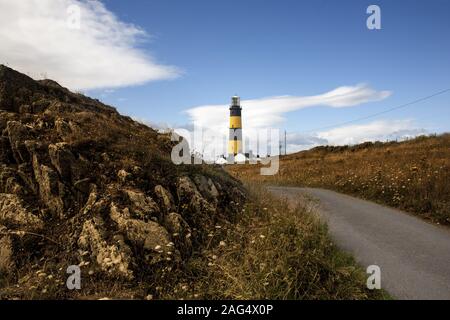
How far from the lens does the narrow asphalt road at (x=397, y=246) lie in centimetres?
727

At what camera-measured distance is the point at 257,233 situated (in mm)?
7832

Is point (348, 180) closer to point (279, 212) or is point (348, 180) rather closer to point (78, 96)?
point (279, 212)

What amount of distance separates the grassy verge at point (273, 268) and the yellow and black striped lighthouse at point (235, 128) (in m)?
56.9

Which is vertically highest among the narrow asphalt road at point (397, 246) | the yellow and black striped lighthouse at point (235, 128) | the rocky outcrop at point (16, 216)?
the yellow and black striped lighthouse at point (235, 128)

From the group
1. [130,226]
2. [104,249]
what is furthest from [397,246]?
[104,249]

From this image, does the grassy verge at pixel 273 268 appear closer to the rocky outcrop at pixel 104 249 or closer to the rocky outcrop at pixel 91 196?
the rocky outcrop at pixel 91 196

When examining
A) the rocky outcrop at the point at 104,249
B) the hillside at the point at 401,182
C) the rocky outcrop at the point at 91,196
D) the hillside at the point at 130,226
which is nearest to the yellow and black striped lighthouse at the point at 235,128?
the hillside at the point at 401,182

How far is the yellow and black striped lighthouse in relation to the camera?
215 feet

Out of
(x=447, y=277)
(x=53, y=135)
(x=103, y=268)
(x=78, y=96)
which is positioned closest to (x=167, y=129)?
(x=78, y=96)

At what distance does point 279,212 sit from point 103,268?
3862 mm

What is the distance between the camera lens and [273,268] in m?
6.53

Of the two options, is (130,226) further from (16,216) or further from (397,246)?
(397,246)

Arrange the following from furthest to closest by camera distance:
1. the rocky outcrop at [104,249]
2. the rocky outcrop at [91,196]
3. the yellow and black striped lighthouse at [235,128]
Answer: the yellow and black striped lighthouse at [235,128] < the rocky outcrop at [91,196] < the rocky outcrop at [104,249]

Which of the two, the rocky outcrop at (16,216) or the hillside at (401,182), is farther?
the hillside at (401,182)
